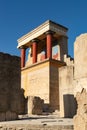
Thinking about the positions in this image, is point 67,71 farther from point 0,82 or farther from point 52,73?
point 52,73

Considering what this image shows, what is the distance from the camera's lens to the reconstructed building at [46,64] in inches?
755

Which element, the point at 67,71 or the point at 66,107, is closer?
the point at 66,107

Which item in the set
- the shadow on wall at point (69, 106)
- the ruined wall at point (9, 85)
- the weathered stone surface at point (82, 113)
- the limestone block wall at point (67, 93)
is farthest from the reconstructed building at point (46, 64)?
the weathered stone surface at point (82, 113)

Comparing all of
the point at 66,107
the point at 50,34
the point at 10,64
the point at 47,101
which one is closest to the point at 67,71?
the point at 66,107

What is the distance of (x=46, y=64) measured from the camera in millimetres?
20359

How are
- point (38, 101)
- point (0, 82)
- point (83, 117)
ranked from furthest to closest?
point (38, 101)
point (0, 82)
point (83, 117)

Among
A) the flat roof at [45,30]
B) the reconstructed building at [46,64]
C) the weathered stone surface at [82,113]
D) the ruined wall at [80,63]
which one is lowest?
the weathered stone surface at [82,113]

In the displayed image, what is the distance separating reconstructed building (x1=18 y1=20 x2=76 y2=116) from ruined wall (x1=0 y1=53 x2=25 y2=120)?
6353 mm

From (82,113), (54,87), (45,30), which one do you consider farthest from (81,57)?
(45,30)

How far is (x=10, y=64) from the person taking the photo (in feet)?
35.4

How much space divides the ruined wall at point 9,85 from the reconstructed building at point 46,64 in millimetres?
6353

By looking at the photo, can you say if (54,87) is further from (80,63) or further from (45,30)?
(80,63)

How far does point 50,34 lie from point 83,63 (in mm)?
17752

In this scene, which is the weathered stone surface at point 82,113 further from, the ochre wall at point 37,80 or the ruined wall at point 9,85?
the ochre wall at point 37,80
